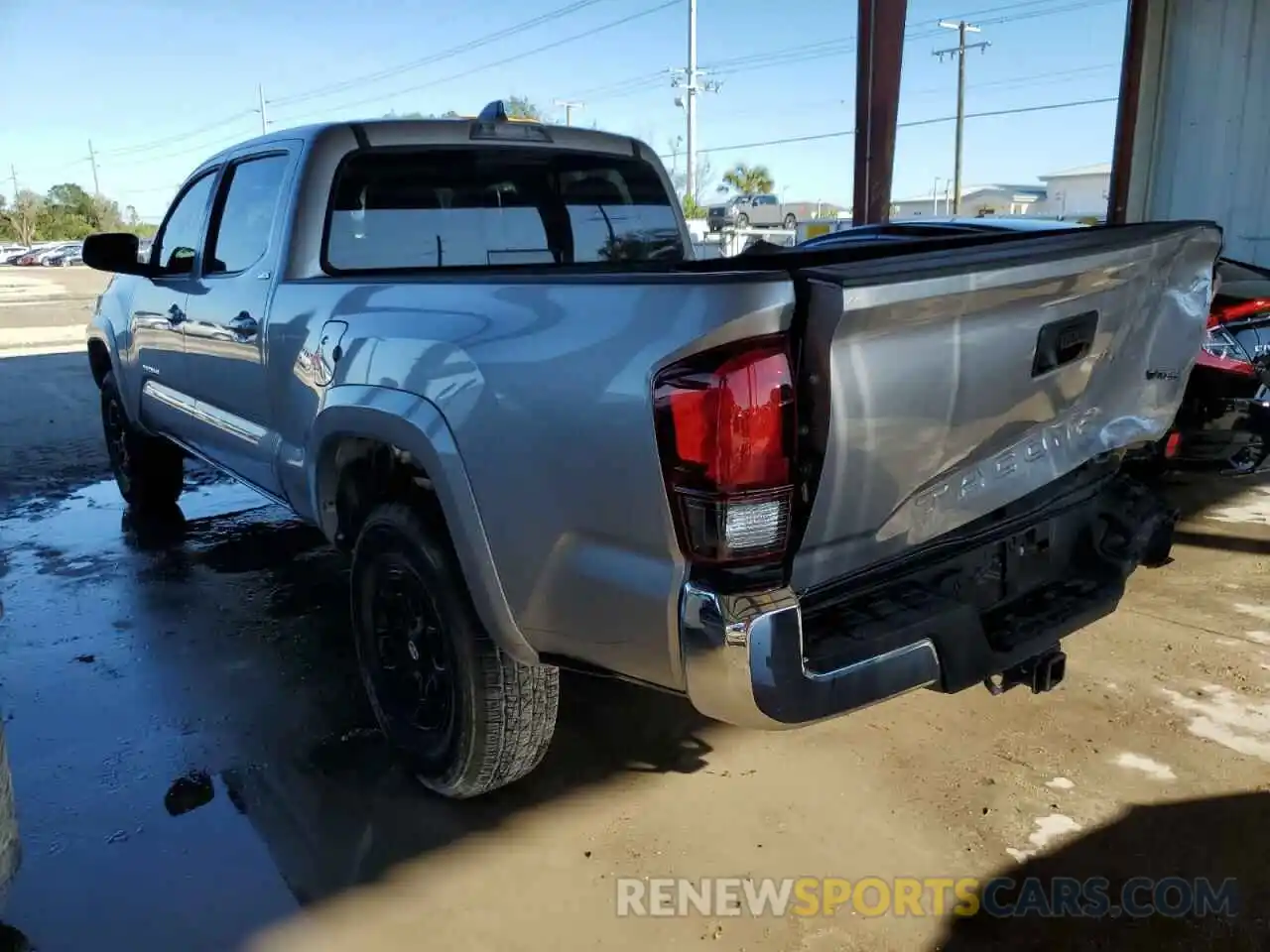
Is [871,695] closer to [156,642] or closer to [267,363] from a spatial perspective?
[267,363]

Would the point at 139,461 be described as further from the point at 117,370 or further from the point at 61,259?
the point at 61,259

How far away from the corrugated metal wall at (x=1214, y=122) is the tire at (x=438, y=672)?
30.6 ft

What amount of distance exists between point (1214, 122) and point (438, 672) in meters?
9.93

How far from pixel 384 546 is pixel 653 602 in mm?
1129

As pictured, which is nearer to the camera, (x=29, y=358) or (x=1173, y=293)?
(x=1173, y=293)

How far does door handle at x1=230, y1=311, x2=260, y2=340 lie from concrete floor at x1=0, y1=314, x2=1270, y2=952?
129 cm

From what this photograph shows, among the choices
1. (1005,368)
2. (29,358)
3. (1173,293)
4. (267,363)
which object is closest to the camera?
(1005,368)

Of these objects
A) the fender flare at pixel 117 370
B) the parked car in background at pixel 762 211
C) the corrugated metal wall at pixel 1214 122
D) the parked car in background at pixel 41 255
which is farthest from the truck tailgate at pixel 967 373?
the parked car in background at pixel 41 255

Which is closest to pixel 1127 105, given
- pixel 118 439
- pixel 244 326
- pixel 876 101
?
pixel 876 101

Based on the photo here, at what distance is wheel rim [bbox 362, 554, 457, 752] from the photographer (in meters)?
2.82

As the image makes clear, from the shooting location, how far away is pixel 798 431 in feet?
6.51

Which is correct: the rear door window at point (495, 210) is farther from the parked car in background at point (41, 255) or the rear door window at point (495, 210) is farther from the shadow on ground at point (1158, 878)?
the parked car in background at point (41, 255)

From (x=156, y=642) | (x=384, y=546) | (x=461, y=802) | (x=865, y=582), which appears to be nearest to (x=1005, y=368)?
(x=865, y=582)

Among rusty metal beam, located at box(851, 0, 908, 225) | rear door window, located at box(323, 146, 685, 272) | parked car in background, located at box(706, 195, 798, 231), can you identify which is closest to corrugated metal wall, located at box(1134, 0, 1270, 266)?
rusty metal beam, located at box(851, 0, 908, 225)
